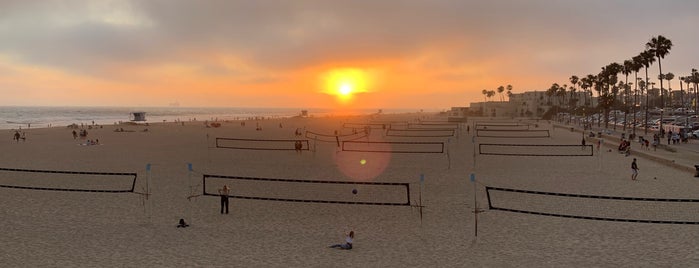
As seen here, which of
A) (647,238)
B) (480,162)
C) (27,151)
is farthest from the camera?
(27,151)

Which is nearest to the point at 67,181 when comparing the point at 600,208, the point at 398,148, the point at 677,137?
the point at 600,208

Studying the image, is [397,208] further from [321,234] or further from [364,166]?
[364,166]

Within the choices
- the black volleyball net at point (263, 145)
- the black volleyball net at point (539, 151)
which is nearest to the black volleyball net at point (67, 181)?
the black volleyball net at point (263, 145)

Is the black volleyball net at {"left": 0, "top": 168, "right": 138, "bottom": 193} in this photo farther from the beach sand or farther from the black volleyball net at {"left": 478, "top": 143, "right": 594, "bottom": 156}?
the black volleyball net at {"left": 478, "top": 143, "right": 594, "bottom": 156}

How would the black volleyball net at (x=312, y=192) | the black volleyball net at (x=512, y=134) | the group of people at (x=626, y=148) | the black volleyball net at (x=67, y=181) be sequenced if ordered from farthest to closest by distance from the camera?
1. the black volleyball net at (x=512, y=134)
2. the group of people at (x=626, y=148)
3. the black volleyball net at (x=67, y=181)
4. the black volleyball net at (x=312, y=192)

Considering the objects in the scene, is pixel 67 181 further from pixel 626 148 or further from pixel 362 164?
pixel 626 148

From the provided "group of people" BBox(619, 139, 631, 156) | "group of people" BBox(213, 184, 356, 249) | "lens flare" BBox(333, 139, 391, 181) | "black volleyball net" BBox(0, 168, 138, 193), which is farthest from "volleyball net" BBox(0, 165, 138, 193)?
"group of people" BBox(619, 139, 631, 156)

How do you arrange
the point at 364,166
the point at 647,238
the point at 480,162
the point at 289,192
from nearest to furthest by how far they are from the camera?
1. the point at 647,238
2. the point at 289,192
3. the point at 364,166
4. the point at 480,162

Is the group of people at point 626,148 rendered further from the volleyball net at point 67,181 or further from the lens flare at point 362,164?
the volleyball net at point 67,181

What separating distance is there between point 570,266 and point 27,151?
4564 cm

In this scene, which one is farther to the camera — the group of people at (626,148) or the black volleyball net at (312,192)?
the group of people at (626,148)

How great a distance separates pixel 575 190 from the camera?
2177cm

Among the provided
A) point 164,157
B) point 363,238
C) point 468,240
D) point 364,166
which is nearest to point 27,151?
point 164,157

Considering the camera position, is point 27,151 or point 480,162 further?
point 27,151
